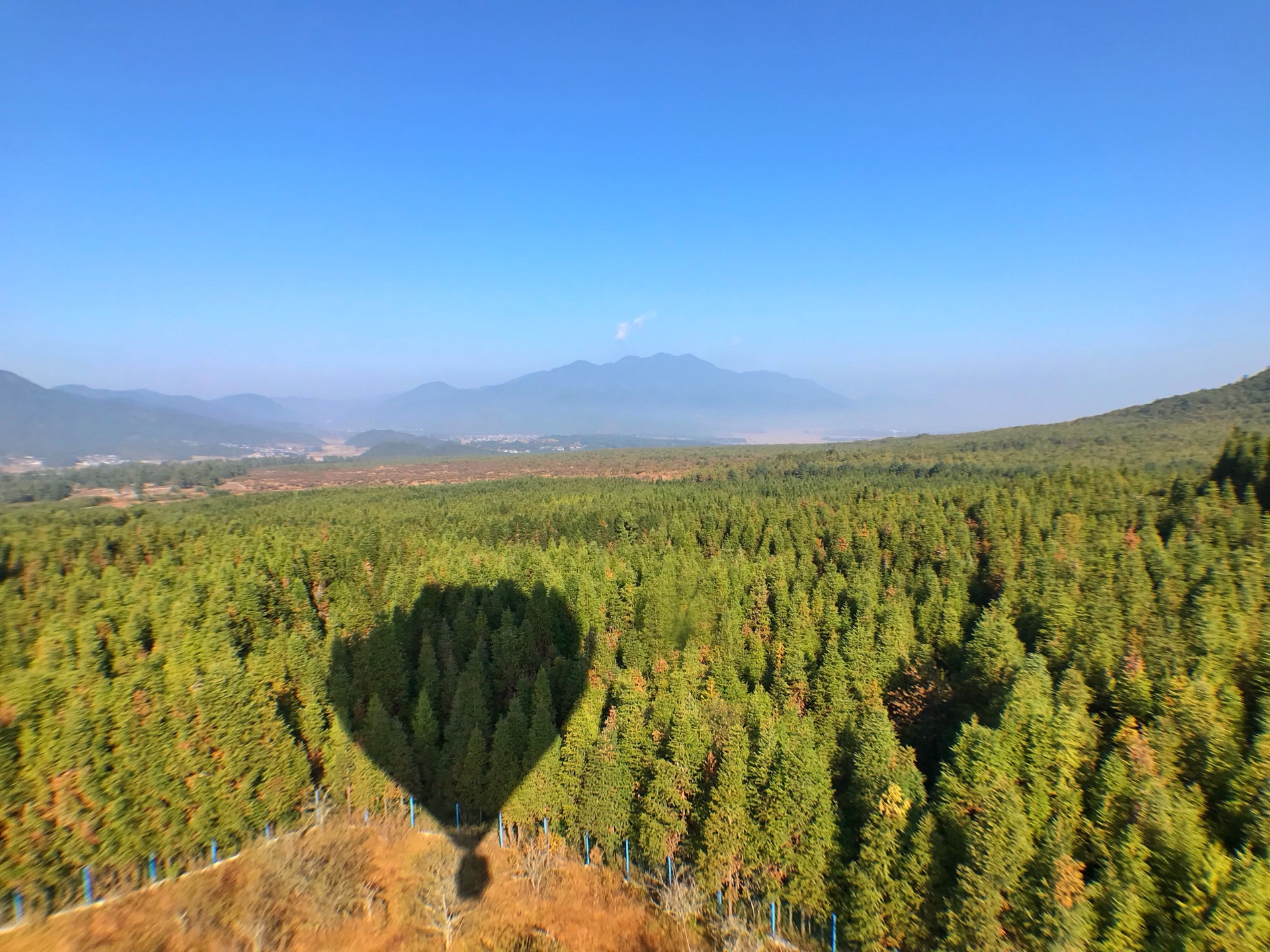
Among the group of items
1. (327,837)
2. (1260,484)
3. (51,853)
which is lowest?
(51,853)

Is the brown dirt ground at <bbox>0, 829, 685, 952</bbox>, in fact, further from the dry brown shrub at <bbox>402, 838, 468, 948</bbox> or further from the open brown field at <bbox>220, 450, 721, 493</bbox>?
the open brown field at <bbox>220, 450, 721, 493</bbox>

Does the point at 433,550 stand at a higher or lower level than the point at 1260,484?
lower

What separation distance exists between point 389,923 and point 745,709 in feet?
51.2

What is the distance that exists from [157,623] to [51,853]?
18.5 meters

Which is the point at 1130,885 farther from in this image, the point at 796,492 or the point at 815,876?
the point at 796,492

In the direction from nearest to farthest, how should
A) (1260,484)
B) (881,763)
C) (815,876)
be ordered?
(815,876)
(881,763)
(1260,484)

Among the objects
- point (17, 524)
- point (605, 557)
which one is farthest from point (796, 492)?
point (17, 524)

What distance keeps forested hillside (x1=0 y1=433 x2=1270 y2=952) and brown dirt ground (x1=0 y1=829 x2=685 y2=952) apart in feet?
8.71

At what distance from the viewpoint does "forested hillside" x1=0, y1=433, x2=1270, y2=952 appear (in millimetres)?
16688

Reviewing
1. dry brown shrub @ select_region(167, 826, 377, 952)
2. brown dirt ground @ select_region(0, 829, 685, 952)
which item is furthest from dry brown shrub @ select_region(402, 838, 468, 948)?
dry brown shrub @ select_region(167, 826, 377, 952)

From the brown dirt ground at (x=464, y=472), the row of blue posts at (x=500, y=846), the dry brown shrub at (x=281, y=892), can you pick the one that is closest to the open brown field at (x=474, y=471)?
the brown dirt ground at (x=464, y=472)

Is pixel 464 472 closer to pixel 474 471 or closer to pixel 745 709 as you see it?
pixel 474 471

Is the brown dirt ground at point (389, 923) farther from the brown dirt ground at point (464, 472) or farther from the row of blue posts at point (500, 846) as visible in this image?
the brown dirt ground at point (464, 472)

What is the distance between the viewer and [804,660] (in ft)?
106
